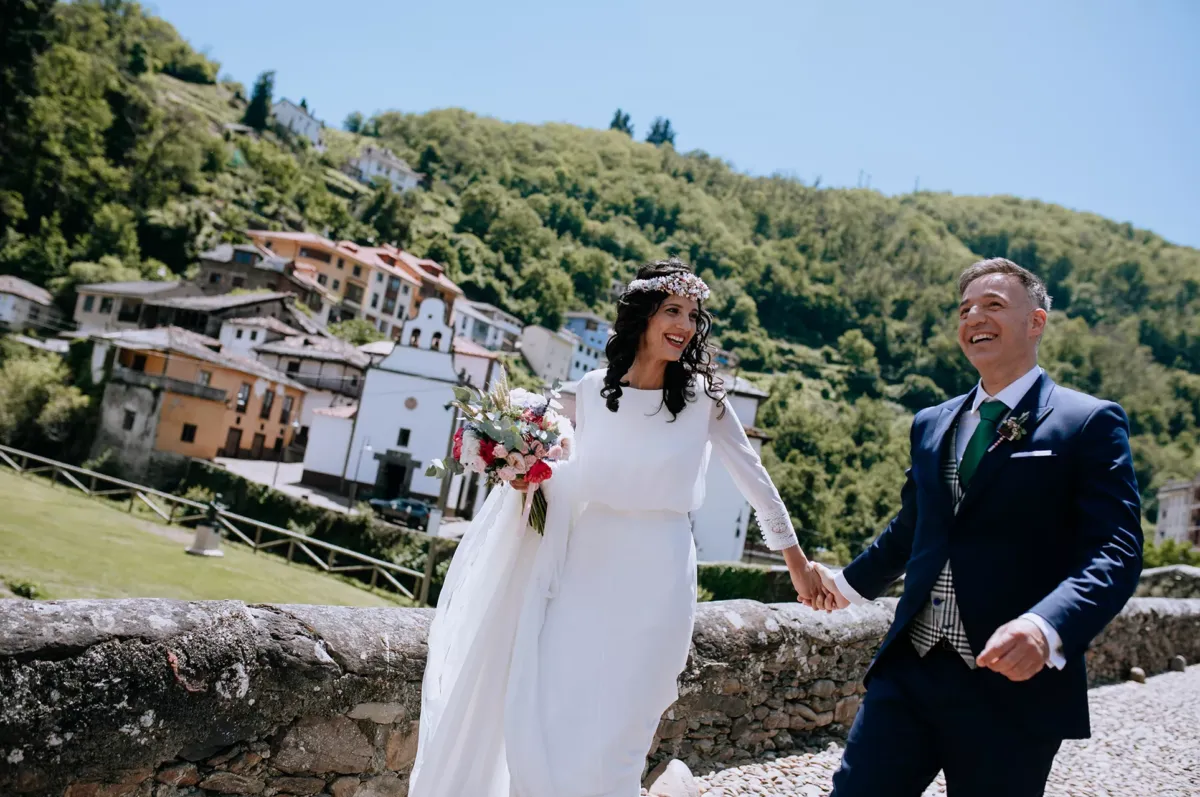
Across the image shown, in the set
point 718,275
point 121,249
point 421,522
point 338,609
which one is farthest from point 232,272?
point 718,275

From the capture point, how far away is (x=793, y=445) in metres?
91.9

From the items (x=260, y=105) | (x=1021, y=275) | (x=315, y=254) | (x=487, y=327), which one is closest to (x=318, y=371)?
(x=315, y=254)

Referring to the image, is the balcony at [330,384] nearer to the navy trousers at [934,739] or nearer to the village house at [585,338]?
the village house at [585,338]

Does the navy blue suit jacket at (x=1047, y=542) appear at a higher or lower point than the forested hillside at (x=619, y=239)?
lower

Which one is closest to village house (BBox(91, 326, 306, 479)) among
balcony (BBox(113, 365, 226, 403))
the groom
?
balcony (BBox(113, 365, 226, 403))

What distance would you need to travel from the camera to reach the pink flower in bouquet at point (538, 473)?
3.85 meters

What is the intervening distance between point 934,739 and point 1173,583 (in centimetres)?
1407

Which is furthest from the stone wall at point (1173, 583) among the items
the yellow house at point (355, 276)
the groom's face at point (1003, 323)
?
the yellow house at point (355, 276)

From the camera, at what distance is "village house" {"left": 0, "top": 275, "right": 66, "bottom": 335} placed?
5844cm

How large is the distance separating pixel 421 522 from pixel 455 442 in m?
38.5

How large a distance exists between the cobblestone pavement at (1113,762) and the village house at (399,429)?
3885 centimetres

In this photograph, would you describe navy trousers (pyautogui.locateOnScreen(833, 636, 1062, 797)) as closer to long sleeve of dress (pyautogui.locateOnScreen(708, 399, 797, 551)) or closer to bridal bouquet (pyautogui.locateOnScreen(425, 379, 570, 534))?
long sleeve of dress (pyautogui.locateOnScreen(708, 399, 797, 551))

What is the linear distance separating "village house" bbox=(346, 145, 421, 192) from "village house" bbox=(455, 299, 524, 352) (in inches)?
1997

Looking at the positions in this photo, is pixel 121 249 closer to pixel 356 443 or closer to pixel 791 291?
pixel 356 443
